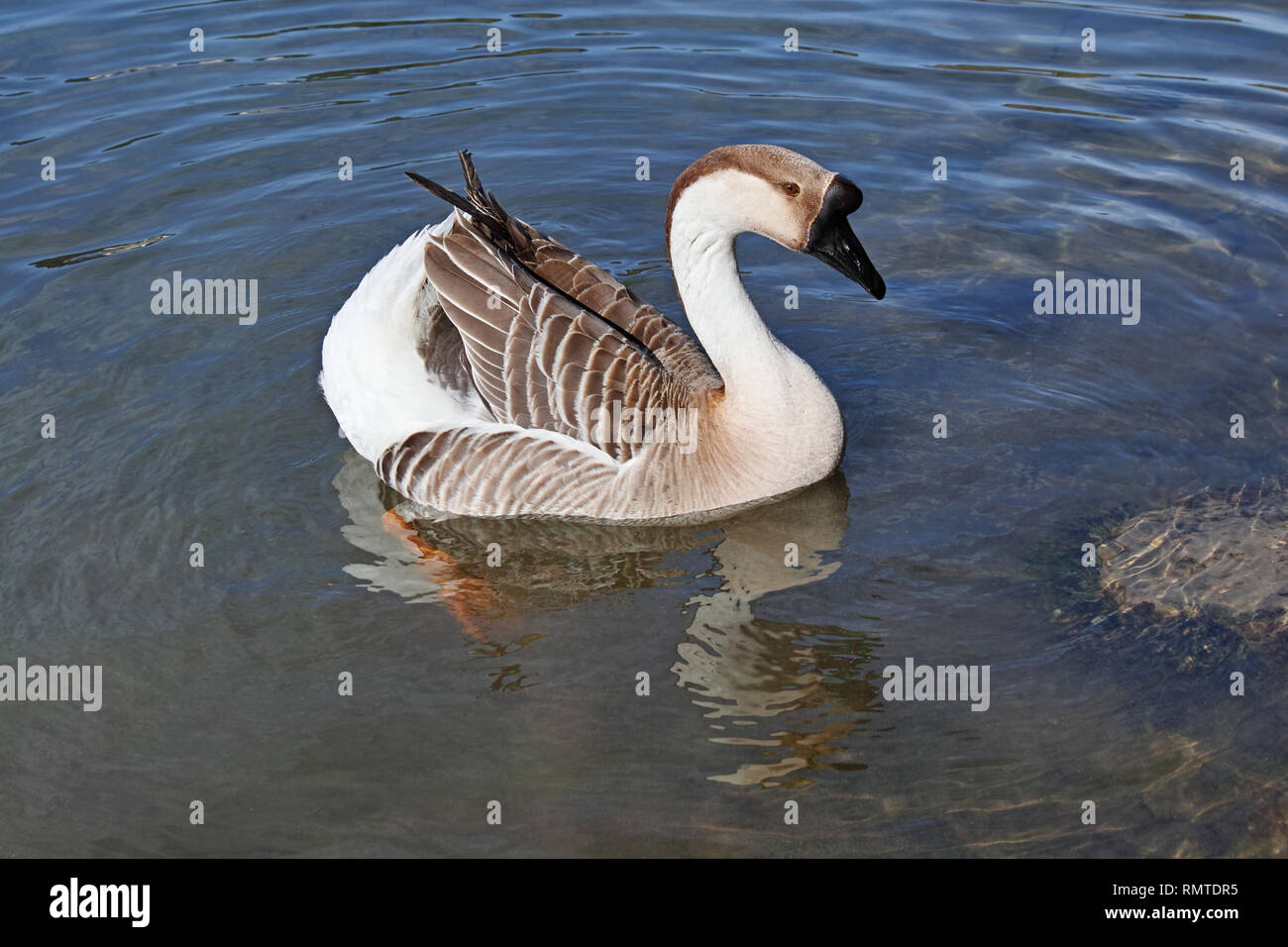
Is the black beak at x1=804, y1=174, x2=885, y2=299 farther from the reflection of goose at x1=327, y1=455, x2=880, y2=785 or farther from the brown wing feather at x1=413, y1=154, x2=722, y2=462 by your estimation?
the reflection of goose at x1=327, y1=455, x2=880, y2=785

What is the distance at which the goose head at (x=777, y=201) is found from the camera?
6.42 meters

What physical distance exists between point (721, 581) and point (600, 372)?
128 centimetres

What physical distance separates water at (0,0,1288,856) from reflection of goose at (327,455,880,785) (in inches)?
1.1

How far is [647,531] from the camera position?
7121 mm

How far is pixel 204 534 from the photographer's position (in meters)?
7.03

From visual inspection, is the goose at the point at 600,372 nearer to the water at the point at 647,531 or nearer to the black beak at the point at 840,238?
the black beak at the point at 840,238

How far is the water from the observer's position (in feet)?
17.8

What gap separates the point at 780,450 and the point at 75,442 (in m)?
4.26

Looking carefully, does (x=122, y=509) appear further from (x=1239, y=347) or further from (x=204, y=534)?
(x=1239, y=347)

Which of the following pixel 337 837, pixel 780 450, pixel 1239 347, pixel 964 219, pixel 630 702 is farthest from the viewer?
pixel 964 219

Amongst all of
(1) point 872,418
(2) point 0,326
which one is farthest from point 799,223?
(2) point 0,326

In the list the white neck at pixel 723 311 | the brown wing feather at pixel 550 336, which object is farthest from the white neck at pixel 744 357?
the brown wing feather at pixel 550 336

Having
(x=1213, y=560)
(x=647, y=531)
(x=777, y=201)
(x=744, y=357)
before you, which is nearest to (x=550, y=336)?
(x=744, y=357)

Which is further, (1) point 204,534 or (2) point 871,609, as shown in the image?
(1) point 204,534
